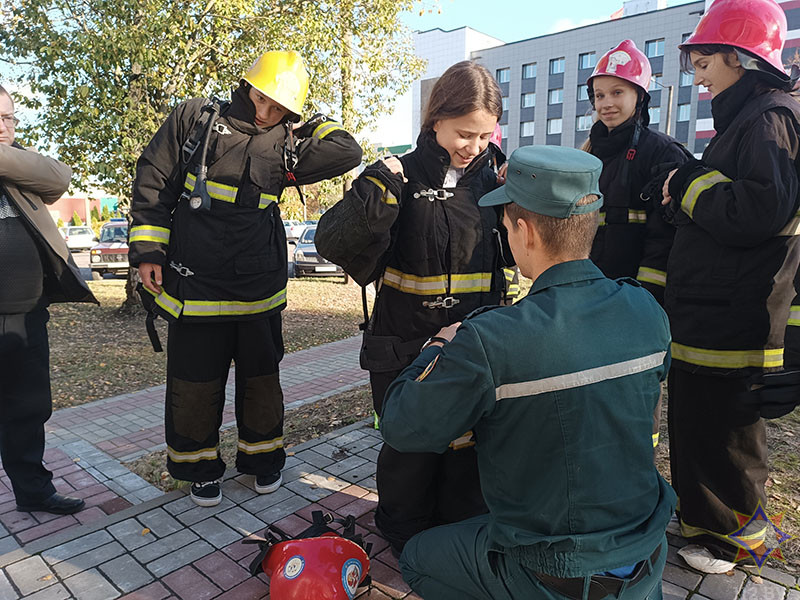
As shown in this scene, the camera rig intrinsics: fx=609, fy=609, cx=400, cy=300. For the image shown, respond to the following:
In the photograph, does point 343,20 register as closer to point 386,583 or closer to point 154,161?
point 154,161

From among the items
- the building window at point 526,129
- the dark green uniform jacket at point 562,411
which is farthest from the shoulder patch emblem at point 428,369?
the building window at point 526,129

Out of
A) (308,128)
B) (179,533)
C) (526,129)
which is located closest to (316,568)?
(179,533)

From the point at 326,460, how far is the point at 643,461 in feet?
8.67

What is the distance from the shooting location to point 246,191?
323cm

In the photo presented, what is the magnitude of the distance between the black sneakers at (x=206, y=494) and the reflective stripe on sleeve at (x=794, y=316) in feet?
9.73

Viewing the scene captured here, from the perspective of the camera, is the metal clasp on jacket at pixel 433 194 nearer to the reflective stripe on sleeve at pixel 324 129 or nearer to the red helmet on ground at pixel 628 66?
the reflective stripe on sleeve at pixel 324 129

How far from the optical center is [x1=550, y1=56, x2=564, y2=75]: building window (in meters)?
52.0

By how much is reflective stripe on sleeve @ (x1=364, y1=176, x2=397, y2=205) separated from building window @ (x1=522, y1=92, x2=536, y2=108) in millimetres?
55616

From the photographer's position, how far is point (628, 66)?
3.34 metres

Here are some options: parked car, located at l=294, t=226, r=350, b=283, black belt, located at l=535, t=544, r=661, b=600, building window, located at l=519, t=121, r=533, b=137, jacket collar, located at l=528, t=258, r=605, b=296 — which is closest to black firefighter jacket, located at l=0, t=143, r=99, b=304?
jacket collar, located at l=528, t=258, r=605, b=296

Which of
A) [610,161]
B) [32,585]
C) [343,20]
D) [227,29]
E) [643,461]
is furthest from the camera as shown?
[343,20]

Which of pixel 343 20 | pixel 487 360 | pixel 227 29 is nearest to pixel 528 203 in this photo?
pixel 487 360

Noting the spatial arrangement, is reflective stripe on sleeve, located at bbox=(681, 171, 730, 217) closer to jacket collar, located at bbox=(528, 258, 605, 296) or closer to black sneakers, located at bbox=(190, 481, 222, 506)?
jacket collar, located at bbox=(528, 258, 605, 296)

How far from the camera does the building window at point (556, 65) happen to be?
52000 millimetres
